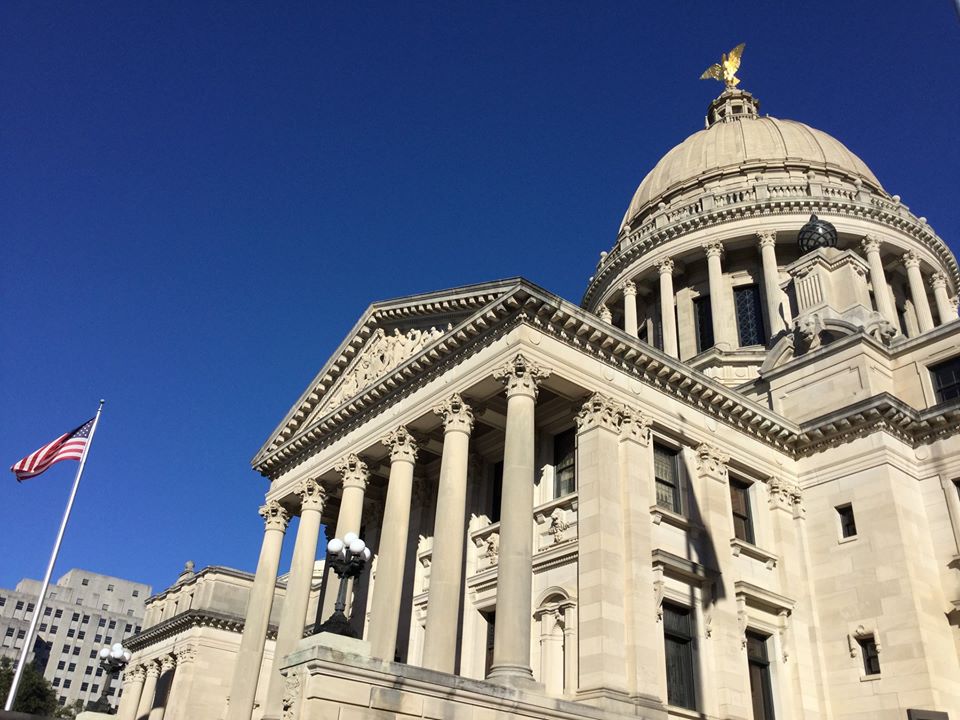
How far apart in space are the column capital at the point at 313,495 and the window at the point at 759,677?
14.7 metres

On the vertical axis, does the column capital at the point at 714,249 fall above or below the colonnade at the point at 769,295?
above

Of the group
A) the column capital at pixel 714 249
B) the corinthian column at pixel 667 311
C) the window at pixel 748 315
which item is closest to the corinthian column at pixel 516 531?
the corinthian column at pixel 667 311

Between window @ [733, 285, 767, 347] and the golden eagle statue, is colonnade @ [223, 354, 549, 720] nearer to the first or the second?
window @ [733, 285, 767, 347]

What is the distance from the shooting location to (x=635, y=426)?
24281 millimetres

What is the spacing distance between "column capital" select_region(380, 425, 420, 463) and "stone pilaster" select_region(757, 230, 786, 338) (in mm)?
21516

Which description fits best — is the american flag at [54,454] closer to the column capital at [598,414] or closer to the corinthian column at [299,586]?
the corinthian column at [299,586]

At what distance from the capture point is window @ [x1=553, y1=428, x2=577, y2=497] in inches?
1003

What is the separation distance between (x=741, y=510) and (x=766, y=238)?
21466mm

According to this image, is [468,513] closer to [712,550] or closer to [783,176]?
[712,550]

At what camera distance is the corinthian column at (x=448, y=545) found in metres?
20.7

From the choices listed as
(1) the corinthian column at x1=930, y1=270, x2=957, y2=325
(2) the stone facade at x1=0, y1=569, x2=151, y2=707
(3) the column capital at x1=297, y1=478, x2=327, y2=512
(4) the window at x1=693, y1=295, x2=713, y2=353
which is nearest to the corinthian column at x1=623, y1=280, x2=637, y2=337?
(4) the window at x1=693, y1=295, x2=713, y2=353

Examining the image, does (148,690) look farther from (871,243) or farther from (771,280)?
(871,243)

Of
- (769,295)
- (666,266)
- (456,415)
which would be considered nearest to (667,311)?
(666,266)

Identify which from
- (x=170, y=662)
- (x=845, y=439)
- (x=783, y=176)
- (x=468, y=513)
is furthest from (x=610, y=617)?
(x=170, y=662)
